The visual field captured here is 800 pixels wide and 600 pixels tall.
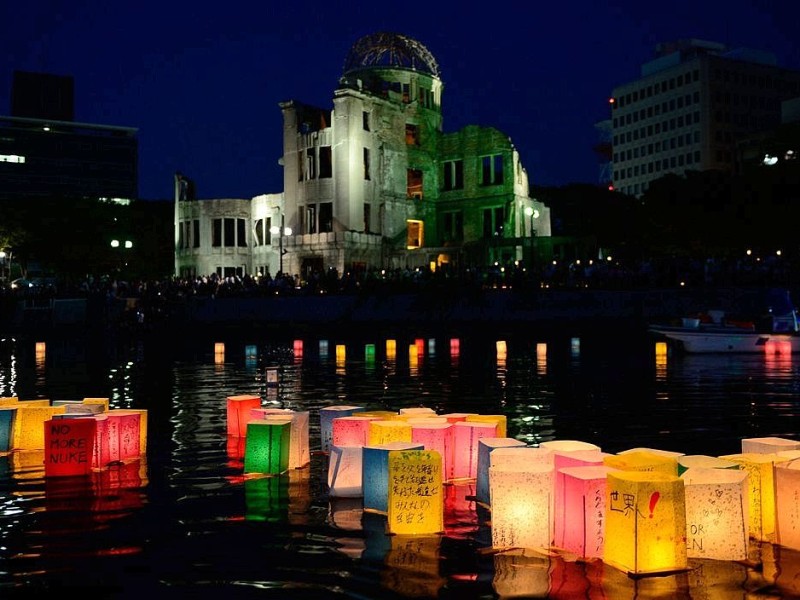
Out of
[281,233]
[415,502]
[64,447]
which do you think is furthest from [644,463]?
[281,233]

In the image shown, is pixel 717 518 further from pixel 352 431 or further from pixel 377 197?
pixel 377 197

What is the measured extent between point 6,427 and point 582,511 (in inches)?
311

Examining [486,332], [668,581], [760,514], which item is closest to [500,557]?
[668,581]

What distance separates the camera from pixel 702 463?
7.28 meters

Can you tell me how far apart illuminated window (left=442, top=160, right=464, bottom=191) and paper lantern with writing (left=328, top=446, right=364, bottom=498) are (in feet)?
188

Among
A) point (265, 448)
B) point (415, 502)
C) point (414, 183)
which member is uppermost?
point (414, 183)

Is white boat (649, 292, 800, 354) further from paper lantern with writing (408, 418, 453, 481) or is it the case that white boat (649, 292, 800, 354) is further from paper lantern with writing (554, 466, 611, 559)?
paper lantern with writing (554, 466, 611, 559)

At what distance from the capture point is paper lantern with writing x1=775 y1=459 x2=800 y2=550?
686 centimetres

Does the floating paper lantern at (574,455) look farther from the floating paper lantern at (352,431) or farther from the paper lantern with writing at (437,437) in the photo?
the floating paper lantern at (352,431)

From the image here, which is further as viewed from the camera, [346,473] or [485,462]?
[346,473]

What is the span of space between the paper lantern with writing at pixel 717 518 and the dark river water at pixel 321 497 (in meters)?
0.12

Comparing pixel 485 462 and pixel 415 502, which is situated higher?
pixel 485 462

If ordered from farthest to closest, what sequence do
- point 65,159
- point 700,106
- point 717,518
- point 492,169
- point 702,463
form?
point 65,159
point 700,106
point 492,169
point 702,463
point 717,518

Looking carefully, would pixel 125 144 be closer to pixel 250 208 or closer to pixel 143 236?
pixel 143 236
